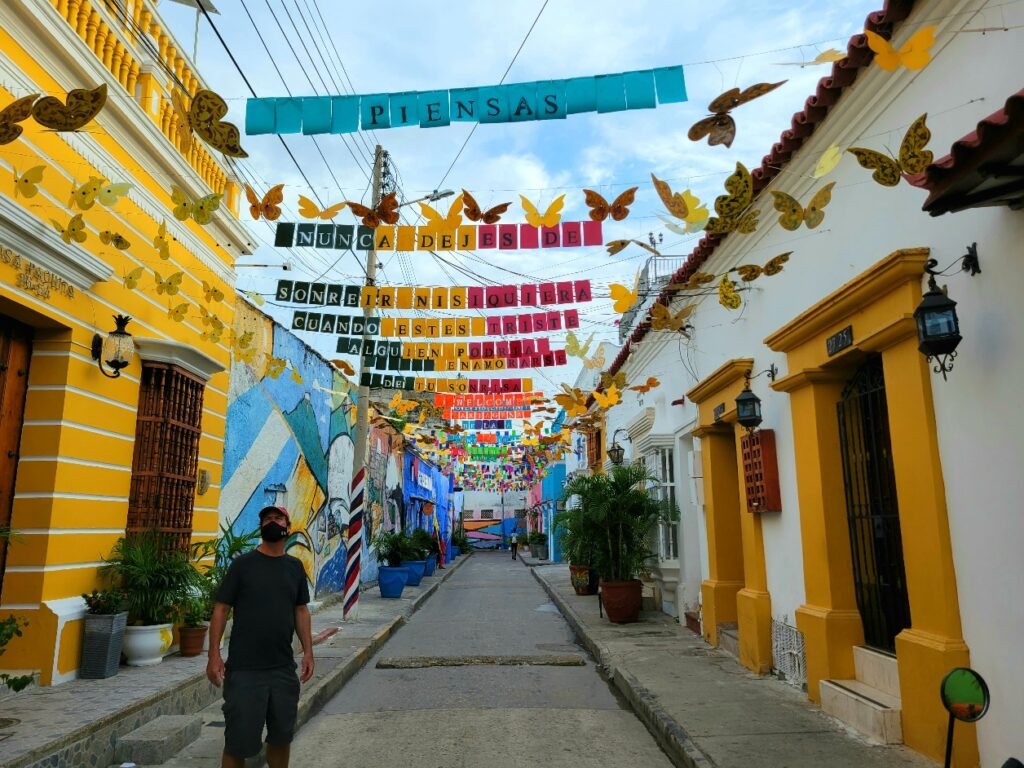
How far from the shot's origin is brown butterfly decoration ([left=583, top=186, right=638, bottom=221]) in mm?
6168

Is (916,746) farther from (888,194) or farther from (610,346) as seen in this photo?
(610,346)

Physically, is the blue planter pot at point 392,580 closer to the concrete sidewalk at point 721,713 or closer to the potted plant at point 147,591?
the concrete sidewalk at point 721,713

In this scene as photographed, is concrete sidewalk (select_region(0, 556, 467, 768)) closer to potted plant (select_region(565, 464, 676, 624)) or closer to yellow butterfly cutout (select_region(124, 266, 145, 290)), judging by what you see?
yellow butterfly cutout (select_region(124, 266, 145, 290))

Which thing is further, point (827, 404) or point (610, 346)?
point (610, 346)

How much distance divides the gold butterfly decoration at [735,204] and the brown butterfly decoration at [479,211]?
1918mm

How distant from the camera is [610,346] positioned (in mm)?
21859

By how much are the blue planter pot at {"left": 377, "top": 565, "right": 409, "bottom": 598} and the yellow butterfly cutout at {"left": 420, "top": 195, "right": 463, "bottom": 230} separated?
11111mm

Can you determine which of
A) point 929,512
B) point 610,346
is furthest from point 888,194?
point 610,346

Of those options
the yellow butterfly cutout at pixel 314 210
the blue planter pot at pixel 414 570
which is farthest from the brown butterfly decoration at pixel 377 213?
the blue planter pot at pixel 414 570

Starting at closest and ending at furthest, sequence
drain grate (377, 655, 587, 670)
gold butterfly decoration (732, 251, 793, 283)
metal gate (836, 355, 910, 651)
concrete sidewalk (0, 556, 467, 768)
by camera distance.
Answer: concrete sidewalk (0, 556, 467, 768) → metal gate (836, 355, 910, 651) → gold butterfly decoration (732, 251, 793, 283) → drain grate (377, 655, 587, 670)

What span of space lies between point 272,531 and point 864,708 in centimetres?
431

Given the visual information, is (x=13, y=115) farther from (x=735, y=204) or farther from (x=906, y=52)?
(x=906, y=52)

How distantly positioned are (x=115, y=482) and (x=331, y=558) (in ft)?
28.5

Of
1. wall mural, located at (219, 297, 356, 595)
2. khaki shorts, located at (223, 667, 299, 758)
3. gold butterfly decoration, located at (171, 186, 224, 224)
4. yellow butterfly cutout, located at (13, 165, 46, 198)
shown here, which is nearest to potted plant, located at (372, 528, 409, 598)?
wall mural, located at (219, 297, 356, 595)
